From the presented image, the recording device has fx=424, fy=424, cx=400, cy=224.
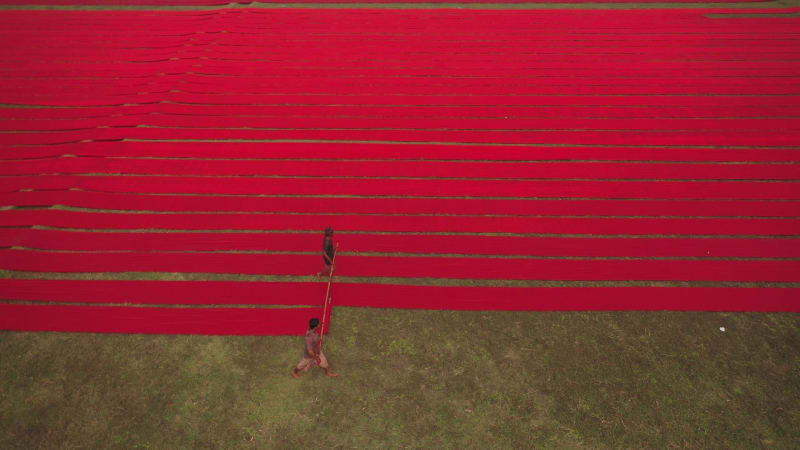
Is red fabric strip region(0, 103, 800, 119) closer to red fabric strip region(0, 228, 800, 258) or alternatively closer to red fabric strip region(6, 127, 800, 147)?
red fabric strip region(6, 127, 800, 147)

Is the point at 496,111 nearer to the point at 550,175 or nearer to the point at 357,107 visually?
the point at 550,175

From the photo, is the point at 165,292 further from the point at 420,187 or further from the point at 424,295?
the point at 420,187

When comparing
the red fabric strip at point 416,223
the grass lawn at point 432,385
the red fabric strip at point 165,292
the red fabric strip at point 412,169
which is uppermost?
the red fabric strip at point 412,169

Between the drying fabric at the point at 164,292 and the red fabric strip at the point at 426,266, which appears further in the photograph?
the red fabric strip at the point at 426,266

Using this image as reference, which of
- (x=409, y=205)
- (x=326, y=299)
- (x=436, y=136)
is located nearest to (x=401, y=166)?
(x=409, y=205)

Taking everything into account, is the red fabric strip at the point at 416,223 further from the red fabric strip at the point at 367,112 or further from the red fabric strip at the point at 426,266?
the red fabric strip at the point at 367,112

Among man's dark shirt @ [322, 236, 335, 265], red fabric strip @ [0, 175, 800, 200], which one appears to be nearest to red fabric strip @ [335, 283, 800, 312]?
man's dark shirt @ [322, 236, 335, 265]

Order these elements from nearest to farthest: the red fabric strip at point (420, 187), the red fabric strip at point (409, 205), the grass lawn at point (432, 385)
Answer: the grass lawn at point (432, 385), the red fabric strip at point (409, 205), the red fabric strip at point (420, 187)

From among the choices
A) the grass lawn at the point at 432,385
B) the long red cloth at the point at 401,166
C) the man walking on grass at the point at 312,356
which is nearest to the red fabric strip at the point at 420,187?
the long red cloth at the point at 401,166
